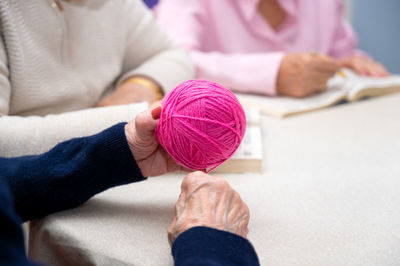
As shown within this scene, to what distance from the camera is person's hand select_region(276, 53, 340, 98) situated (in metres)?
0.92

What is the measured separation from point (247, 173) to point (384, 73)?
795 millimetres

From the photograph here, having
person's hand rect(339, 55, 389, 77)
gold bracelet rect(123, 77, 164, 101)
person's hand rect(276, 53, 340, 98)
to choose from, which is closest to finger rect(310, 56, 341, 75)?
person's hand rect(276, 53, 340, 98)

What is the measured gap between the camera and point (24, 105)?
0.62 meters

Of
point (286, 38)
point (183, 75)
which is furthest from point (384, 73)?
point (183, 75)

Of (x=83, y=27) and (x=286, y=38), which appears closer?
(x=83, y=27)

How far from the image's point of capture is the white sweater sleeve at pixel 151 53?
2.67 feet

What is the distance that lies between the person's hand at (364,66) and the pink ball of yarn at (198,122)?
0.86 meters

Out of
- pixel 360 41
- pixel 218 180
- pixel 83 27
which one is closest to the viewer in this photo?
pixel 218 180

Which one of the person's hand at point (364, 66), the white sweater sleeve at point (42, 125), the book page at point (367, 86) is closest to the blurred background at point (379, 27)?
the person's hand at point (364, 66)

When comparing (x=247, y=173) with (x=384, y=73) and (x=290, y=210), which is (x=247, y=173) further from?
(x=384, y=73)

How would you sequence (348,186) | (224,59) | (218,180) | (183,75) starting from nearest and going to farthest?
(218,180), (348,186), (183,75), (224,59)

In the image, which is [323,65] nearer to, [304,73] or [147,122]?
[304,73]

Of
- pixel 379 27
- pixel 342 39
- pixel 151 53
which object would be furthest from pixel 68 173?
pixel 379 27

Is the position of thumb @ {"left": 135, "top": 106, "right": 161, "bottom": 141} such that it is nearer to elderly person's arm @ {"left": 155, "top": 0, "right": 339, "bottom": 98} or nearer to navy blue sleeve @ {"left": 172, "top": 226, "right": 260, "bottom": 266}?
navy blue sleeve @ {"left": 172, "top": 226, "right": 260, "bottom": 266}
